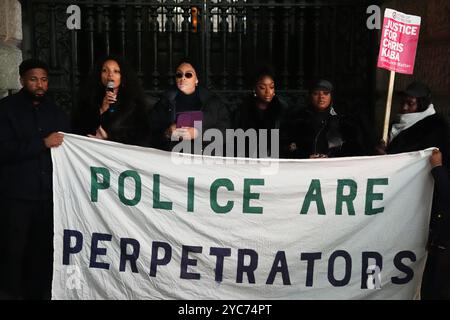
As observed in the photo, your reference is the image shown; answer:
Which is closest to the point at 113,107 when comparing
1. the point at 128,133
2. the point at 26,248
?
the point at 128,133

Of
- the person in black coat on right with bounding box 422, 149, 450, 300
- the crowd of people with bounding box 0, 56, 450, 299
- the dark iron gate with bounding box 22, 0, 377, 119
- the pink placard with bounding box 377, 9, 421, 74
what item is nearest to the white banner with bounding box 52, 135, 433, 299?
the person in black coat on right with bounding box 422, 149, 450, 300

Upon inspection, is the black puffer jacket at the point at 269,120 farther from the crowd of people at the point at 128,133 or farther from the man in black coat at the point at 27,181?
the man in black coat at the point at 27,181

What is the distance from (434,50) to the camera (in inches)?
260

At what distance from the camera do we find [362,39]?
309 inches

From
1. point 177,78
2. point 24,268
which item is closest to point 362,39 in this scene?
point 177,78

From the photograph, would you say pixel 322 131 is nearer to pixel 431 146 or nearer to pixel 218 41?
pixel 431 146

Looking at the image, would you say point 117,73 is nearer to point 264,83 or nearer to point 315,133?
point 264,83

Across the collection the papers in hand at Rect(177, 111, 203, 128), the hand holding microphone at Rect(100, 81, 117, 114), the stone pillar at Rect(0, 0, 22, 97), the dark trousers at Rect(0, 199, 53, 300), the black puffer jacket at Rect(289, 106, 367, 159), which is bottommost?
the dark trousers at Rect(0, 199, 53, 300)

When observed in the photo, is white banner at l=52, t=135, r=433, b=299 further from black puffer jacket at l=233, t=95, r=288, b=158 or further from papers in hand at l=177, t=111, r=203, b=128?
black puffer jacket at l=233, t=95, r=288, b=158

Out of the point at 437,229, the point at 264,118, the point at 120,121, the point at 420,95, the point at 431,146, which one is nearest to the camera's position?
the point at 437,229

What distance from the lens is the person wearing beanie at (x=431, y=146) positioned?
4.66m

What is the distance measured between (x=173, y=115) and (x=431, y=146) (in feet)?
6.66

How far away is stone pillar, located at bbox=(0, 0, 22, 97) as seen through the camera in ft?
20.7

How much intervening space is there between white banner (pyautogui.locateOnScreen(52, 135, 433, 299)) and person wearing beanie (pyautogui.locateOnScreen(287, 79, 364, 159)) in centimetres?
79
